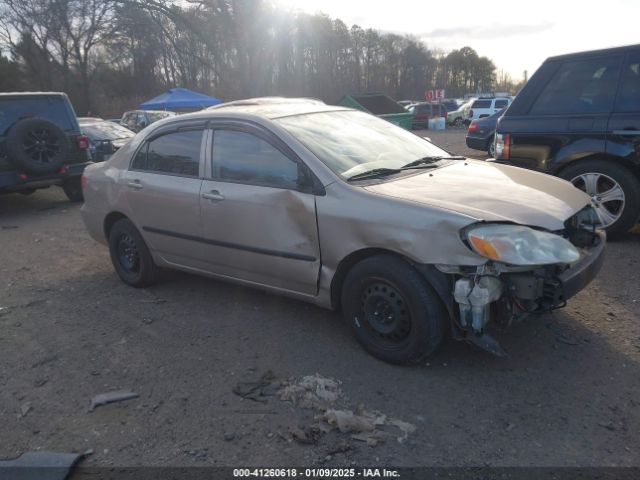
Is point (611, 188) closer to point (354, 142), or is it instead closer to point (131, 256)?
point (354, 142)

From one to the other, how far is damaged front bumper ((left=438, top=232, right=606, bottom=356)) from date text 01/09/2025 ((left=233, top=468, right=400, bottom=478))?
912mm

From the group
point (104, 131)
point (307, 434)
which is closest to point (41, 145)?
point (104, 131)

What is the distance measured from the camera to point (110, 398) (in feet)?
10.2

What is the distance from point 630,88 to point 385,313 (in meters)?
3.75

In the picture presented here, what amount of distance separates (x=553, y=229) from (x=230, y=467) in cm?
217

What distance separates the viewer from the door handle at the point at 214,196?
3881mm

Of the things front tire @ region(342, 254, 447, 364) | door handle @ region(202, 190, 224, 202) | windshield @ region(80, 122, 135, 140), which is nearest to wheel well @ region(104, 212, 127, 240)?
door handle @ region(202, 190, 224, 202)

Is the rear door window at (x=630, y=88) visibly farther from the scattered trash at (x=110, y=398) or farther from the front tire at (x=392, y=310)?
the scattered trash at (x=110, y=398)

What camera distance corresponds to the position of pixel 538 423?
2.65 meters

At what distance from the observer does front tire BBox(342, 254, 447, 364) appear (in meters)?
2.99

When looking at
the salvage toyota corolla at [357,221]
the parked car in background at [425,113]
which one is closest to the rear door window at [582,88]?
the salvage toyota corolla at [357,221]

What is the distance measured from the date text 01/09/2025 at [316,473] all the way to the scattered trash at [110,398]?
102cm

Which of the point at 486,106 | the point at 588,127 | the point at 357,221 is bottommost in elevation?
the point at 486,106

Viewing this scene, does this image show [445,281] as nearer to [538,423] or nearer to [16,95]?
[538,423]
